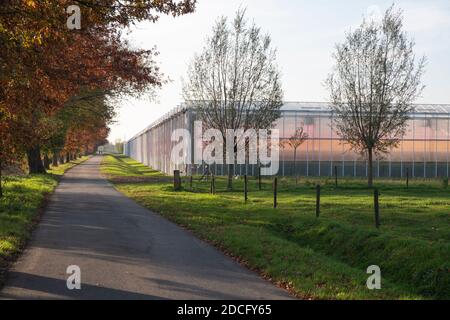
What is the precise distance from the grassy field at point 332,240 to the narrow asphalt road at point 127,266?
0.63 metres

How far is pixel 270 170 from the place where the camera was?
44.2 metres

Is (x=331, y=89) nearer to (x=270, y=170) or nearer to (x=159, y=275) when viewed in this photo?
(x=270, y=170)

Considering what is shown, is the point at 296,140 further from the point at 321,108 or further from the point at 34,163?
the point at 34,163

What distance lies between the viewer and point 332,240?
41.0 feet

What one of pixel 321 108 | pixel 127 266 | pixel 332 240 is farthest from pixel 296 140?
pixel 127 266

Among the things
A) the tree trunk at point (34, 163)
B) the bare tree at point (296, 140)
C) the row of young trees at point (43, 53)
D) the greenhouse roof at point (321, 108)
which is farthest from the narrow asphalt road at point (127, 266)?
the greenhouse roof at point (321, 108)

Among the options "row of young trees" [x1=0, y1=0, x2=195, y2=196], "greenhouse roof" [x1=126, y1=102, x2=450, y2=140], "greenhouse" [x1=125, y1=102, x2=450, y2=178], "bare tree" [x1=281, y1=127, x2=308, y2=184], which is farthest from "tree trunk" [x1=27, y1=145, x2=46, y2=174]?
"row of young trees" [x1=0, y1=0, x2=195, y2=196]

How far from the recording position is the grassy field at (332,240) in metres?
8.54

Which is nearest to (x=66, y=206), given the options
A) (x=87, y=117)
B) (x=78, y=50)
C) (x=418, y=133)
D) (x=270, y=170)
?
(x=78, y=50)

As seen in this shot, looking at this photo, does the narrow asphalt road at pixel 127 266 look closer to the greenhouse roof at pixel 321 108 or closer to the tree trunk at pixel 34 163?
the tree trunk at pixel 34 163

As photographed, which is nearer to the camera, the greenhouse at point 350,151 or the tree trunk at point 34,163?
the tree trunk at point 34,163

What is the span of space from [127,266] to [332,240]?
15.9ft

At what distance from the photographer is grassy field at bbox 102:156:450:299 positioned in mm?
8539

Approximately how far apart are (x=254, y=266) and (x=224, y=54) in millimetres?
Answer: 22799
